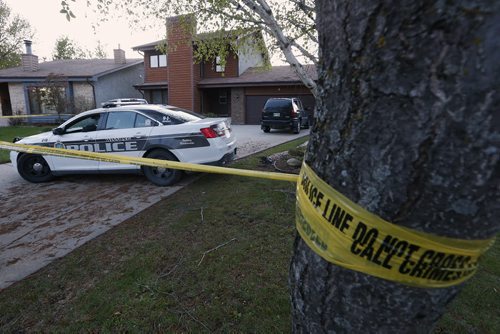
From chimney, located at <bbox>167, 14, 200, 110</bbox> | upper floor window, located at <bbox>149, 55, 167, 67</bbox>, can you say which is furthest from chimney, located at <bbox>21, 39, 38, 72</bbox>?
chimney, located at <bbox>167, 14, 200, 110</bbox>

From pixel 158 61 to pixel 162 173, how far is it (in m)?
21.7

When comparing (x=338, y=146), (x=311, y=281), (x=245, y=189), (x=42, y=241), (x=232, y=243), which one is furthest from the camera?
(x=245, y=189)

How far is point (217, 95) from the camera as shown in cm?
2611

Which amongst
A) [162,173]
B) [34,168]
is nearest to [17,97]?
[34,168]

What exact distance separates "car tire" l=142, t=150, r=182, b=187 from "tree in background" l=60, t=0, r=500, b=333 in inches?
217

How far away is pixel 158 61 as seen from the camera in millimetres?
25469

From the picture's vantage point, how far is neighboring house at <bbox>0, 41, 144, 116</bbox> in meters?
21.2

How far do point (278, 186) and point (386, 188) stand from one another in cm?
487

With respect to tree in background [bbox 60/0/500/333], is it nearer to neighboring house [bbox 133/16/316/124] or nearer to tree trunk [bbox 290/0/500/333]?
tree trunk [bbox 290/0/500/333]

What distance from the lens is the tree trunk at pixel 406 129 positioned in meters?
0.76

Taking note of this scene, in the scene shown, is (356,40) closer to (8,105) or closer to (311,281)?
(311,281)

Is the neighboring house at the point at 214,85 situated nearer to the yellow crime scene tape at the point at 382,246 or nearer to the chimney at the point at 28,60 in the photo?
the chimney at the point at 28,60

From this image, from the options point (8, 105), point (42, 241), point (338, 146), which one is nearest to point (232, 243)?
point (42, 241)

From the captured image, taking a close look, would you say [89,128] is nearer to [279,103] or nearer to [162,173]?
[162,173]
